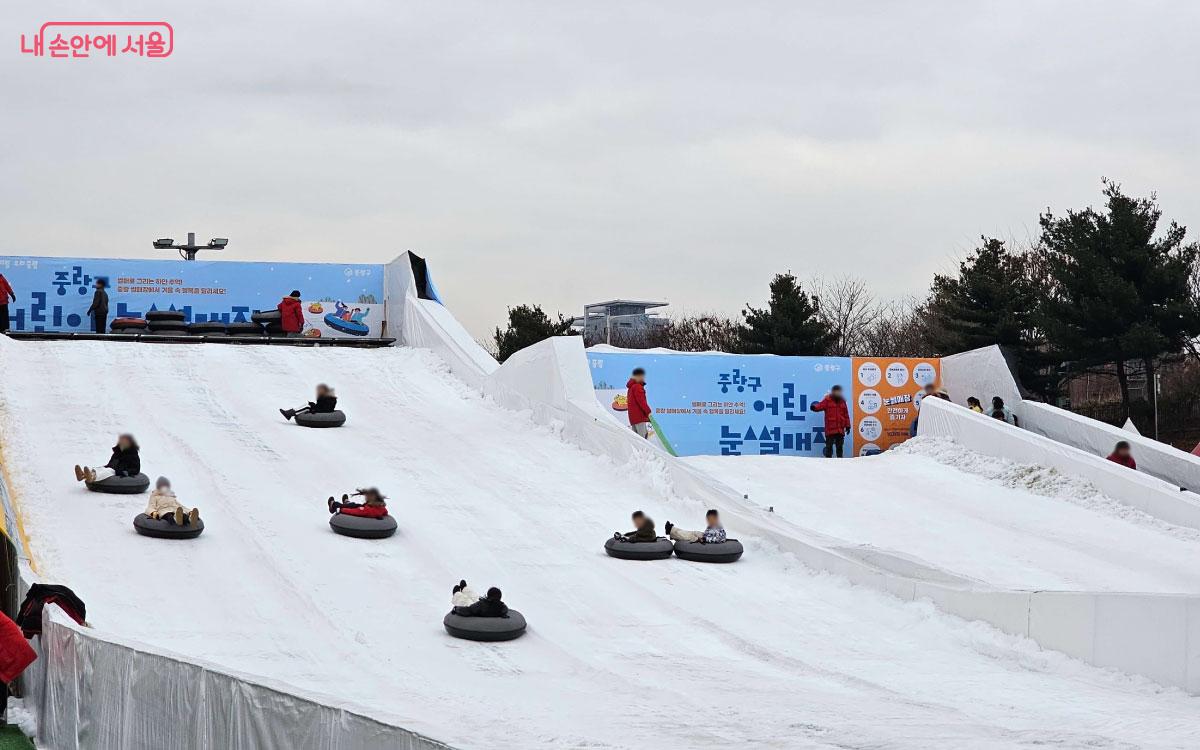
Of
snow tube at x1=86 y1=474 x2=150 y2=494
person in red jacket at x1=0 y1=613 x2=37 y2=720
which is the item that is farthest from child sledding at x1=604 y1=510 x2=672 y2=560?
person in red jacket at x1=0 y1=613 x2=37 y2=720

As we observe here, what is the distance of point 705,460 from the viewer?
18734 mm

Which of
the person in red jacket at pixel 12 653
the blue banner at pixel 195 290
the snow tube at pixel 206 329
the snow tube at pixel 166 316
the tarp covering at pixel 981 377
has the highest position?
the blue banner at pixel 195 290

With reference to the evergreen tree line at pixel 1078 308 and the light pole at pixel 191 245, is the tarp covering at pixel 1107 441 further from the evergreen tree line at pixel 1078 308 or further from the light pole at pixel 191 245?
the light pole at pixel 191 245

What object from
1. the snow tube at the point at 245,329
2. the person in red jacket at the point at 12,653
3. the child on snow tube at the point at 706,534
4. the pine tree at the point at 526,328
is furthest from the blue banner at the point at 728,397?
the pine tree at the point at 526,328

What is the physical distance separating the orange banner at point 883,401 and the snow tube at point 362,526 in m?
11.3

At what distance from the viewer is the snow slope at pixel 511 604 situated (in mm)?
7434

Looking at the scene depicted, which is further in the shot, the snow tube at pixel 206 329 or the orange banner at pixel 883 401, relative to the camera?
the snow tube at pixel 206 329

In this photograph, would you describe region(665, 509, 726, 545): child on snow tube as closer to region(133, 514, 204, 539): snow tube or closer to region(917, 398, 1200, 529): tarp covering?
region(133, 514, 204, 539): snow tube

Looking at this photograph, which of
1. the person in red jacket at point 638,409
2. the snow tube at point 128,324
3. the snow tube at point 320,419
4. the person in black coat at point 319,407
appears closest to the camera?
the snow tube at point 320,419

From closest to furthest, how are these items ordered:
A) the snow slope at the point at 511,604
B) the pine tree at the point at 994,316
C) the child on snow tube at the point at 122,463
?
the snow slope at the point at 511,604
the child on snow tube at the point at 122,463
the pine tree at the point at 994,316

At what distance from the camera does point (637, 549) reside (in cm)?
1248

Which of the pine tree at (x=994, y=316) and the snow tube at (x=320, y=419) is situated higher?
the pine tree at (x=994, y=316)

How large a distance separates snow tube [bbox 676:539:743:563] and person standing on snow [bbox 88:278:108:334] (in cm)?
1548

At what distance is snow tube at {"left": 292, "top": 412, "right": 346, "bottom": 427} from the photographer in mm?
17219
